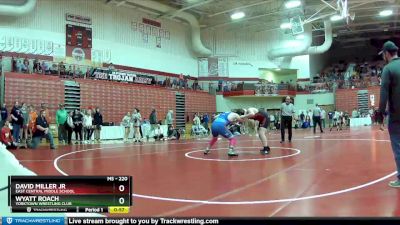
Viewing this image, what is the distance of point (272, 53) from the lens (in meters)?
38.0

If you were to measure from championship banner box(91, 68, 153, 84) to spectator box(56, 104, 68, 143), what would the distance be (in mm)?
6725

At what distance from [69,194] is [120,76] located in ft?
78.4

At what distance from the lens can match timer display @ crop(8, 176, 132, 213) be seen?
2.24 metres

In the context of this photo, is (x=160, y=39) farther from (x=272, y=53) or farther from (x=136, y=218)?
(x=136, y=218)

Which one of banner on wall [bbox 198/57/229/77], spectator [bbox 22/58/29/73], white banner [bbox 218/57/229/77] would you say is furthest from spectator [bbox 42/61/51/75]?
white banner [bbox 218/57/229/77]

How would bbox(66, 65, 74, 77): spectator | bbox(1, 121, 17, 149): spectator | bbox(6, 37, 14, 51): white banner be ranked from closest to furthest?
bbox(1, 121, 17, 149): spectator, bbox(6, 37, 14, 51): white banner, bbox(66, 65, 74, 77): spectator

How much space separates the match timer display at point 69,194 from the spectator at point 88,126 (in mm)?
16550

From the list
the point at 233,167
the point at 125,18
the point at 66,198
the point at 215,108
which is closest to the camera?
the point at 66,198

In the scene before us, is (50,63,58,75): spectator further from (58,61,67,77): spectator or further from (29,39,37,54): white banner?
(29,39,37,54): white banner

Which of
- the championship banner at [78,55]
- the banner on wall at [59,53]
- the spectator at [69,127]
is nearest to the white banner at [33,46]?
the banner on wall at [59,53]

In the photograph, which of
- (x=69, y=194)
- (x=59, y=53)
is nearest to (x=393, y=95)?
(x=69, y=194)

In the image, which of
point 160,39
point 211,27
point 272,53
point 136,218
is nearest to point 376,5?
point 272,53

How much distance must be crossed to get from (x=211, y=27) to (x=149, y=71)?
892 centimetres

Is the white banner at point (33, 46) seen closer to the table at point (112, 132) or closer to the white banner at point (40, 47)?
the white banner at point (40, 47)
